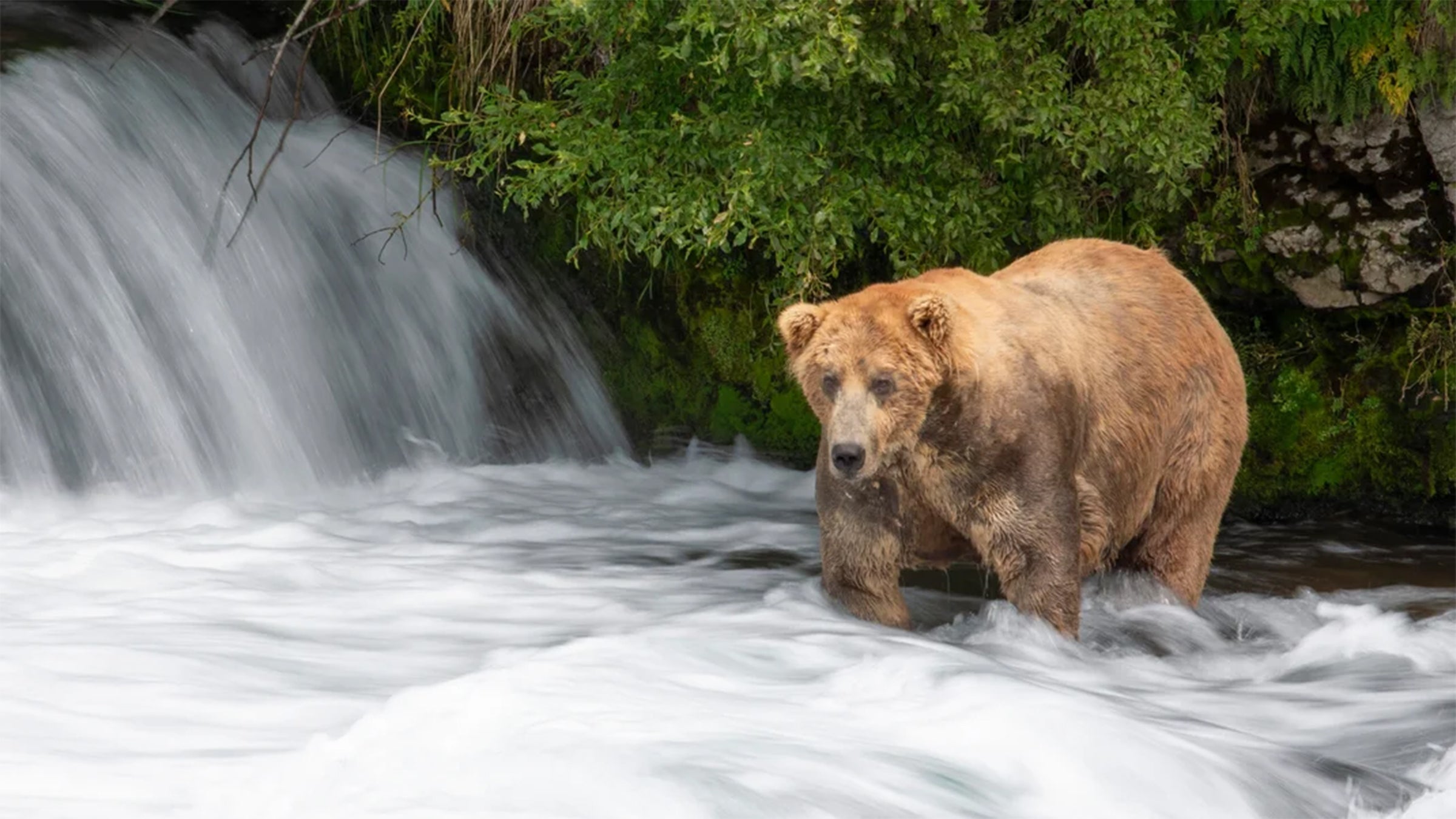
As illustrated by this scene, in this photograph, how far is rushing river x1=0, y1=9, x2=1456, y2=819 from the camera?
4.00 m

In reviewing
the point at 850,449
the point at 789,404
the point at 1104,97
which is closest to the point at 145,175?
the point at 789,404

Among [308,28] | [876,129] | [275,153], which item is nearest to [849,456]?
[876,129]

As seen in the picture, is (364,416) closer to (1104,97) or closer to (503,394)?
(503,394)

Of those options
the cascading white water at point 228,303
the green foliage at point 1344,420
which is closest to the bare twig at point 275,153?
the cascading white water at point 228,303

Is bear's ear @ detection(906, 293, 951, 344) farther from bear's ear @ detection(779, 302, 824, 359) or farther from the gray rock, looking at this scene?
the gray rock

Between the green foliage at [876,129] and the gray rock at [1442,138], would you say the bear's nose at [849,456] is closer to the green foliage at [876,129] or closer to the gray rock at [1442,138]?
the green foliage at [876,129]

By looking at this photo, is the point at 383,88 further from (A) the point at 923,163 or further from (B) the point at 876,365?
(B) the point at 876,365

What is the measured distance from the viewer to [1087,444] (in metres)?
5.39

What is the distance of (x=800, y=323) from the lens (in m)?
4.90

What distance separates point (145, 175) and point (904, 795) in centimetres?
579

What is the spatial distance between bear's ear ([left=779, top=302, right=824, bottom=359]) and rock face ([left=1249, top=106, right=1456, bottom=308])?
407cm

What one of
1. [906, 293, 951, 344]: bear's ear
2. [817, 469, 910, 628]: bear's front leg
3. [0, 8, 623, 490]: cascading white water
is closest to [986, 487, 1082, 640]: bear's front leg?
[817, 469, 910, 628]: bear's front leg

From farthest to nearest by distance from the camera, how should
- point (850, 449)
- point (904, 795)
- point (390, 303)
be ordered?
1. point (390, 303)
2. point (850, 449)
3. point (904, 795)

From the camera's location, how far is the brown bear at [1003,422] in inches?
189
